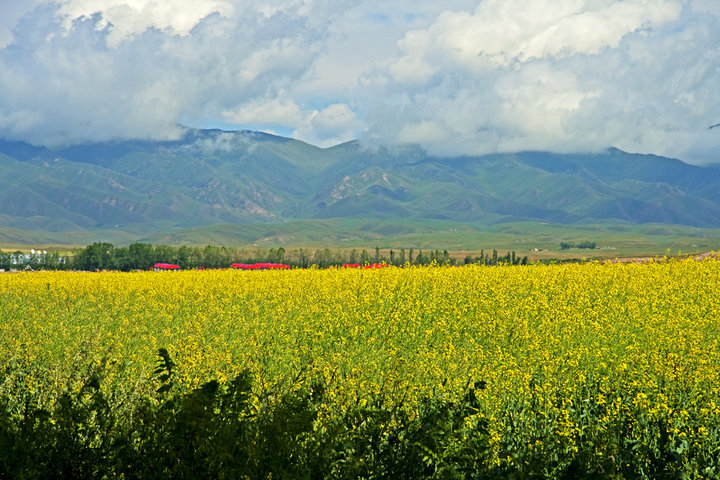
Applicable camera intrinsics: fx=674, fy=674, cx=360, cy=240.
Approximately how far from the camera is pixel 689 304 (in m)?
16.6

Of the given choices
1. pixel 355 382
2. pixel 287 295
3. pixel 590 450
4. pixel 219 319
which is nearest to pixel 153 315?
pixel 219 319

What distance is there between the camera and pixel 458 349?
14.2 m

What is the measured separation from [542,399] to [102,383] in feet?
23.8

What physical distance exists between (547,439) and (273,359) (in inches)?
240

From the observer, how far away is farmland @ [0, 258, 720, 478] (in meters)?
9.11

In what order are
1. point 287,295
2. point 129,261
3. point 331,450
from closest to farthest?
point 331,450 → point 287,295 → point 129,261

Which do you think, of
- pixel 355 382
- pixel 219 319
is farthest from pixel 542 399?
pixel 219 319

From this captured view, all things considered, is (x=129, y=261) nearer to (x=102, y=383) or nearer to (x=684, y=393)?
(x=102, y=383)

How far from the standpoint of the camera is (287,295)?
20266 millimetres

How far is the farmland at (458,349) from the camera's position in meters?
9.11

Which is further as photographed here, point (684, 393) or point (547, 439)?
point (684, 393)

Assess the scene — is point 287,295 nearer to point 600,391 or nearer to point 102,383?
point 102,383

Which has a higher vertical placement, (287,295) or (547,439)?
(287,295)

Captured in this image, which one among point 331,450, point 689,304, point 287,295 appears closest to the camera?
point 331,450
